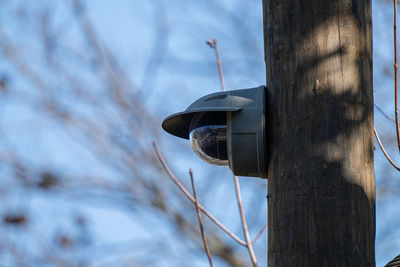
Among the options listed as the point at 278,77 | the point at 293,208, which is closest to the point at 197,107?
the point at 278,77

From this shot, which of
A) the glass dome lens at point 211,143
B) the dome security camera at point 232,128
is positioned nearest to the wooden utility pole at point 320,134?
the dome security camera at point 232,128

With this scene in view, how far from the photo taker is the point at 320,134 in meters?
1.70

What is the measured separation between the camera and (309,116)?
1.73 meters

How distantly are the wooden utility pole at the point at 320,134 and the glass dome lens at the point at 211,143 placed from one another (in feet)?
0.63

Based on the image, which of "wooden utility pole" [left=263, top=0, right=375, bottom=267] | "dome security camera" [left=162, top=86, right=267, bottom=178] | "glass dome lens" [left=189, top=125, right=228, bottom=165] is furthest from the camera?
"glass dome lens" [left=189, top=125, right=228, bottom=165]

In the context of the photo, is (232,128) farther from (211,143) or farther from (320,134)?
(320,134)

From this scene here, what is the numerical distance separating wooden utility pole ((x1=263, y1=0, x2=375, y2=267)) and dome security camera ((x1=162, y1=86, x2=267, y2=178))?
1.7 inches

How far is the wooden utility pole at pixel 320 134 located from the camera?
5.34 feet

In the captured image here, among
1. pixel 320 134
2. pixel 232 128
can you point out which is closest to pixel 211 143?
pixel 232 128

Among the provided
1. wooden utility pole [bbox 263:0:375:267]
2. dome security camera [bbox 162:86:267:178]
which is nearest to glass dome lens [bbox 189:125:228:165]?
dome security camera [bbox 162:86:267:178]

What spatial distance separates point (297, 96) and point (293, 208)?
36 centimetres

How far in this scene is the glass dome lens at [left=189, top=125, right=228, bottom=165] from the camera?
1.93 metres

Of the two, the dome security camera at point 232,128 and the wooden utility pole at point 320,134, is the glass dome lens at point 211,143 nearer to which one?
the dome security camera at point 232,128

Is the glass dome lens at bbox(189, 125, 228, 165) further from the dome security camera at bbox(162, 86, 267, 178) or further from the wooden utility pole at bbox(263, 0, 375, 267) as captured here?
the wooden utility pole at bbox(263, 0, 375, 267)
